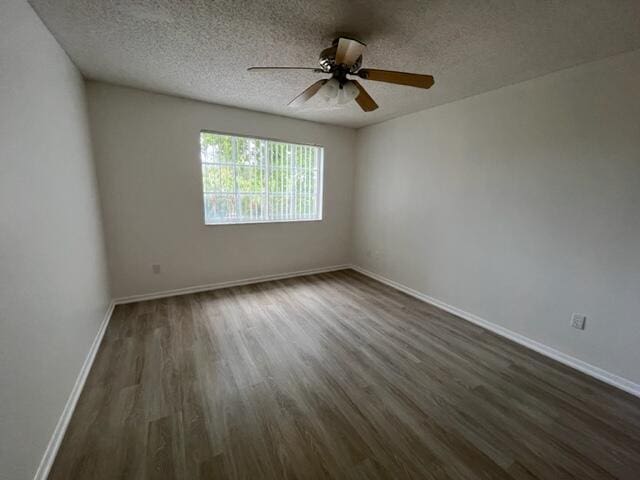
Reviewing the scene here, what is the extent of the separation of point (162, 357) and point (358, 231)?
3.29 meters

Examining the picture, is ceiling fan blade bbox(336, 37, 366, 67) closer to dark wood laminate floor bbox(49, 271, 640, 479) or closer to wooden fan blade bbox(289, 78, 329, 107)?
wooden fan blade bbox(289, 78, 329, 107)

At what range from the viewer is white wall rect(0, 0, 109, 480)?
1097 millimetres

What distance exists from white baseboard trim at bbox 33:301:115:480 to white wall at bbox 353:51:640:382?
11.2ft

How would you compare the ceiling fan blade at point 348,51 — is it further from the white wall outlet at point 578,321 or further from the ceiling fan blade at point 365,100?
the white wall outlet at point 578,321

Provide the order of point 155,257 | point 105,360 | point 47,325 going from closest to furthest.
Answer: point 47,325, point 105,360, point 155,257

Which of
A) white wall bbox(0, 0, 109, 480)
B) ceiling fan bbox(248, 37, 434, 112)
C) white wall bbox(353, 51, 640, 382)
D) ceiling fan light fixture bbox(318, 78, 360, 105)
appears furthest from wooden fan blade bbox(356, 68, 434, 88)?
white wall bbox(0, 0, 109, 480)

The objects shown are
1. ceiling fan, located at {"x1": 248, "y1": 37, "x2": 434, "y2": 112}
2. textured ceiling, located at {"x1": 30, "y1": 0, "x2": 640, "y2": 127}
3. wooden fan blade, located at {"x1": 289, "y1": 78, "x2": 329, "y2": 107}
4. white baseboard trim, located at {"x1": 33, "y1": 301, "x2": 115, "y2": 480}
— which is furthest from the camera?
wooden fan blade, located at {"x1": 289, "y1": 78, "x2": 329, "y2": 107}

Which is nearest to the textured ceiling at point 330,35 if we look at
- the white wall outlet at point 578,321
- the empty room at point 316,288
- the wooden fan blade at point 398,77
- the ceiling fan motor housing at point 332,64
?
the empty room at point 316,288

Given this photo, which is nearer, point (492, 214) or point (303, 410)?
point (303, 410)

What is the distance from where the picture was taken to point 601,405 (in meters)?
1.78

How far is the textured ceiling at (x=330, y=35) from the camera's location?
1.50 metres

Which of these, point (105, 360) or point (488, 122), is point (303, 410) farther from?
point (488, 122)

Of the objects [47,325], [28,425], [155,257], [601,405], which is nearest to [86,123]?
[155,257]

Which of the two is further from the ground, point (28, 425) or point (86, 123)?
point (86, 123)
